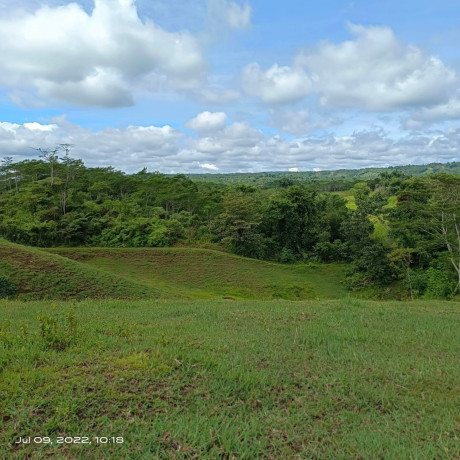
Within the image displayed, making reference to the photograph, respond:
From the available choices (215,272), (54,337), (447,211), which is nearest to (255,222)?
(215,272)

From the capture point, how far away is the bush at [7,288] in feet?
46.3

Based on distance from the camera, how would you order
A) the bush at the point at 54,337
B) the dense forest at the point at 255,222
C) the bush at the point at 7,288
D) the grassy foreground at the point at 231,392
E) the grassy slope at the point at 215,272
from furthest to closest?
the grassy slope at the point at 215,272, the dense forest at the point at 255,222, the bush at the point at 7,288, the bush at the point at 54,337, the grassy foreground at the point at 231,392

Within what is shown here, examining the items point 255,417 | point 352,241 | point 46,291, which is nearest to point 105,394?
point 255,417

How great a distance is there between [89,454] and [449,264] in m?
29.2

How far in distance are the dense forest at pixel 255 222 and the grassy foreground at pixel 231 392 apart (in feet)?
69.2

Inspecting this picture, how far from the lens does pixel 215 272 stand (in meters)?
28.7

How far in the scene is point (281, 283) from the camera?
27.6 metres

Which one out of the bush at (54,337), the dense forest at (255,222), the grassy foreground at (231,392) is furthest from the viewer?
the dense forest at (255,222)

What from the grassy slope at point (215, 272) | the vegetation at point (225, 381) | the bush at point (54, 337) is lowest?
the grassy slope at point (215, 272)

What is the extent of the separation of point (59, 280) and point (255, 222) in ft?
69.6

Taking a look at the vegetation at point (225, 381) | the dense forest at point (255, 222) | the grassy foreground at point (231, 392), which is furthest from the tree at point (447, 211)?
the grassy foreground at point (231, 392)

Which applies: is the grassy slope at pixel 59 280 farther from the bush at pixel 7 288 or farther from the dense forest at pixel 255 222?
the dense forest at pixel 255 222

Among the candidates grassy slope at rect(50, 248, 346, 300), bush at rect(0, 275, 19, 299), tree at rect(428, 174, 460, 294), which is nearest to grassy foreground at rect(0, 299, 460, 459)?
bush at rect(0, 275, 19, 299)

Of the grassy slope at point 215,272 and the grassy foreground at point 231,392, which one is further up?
the grassy foreground at point 231,392
